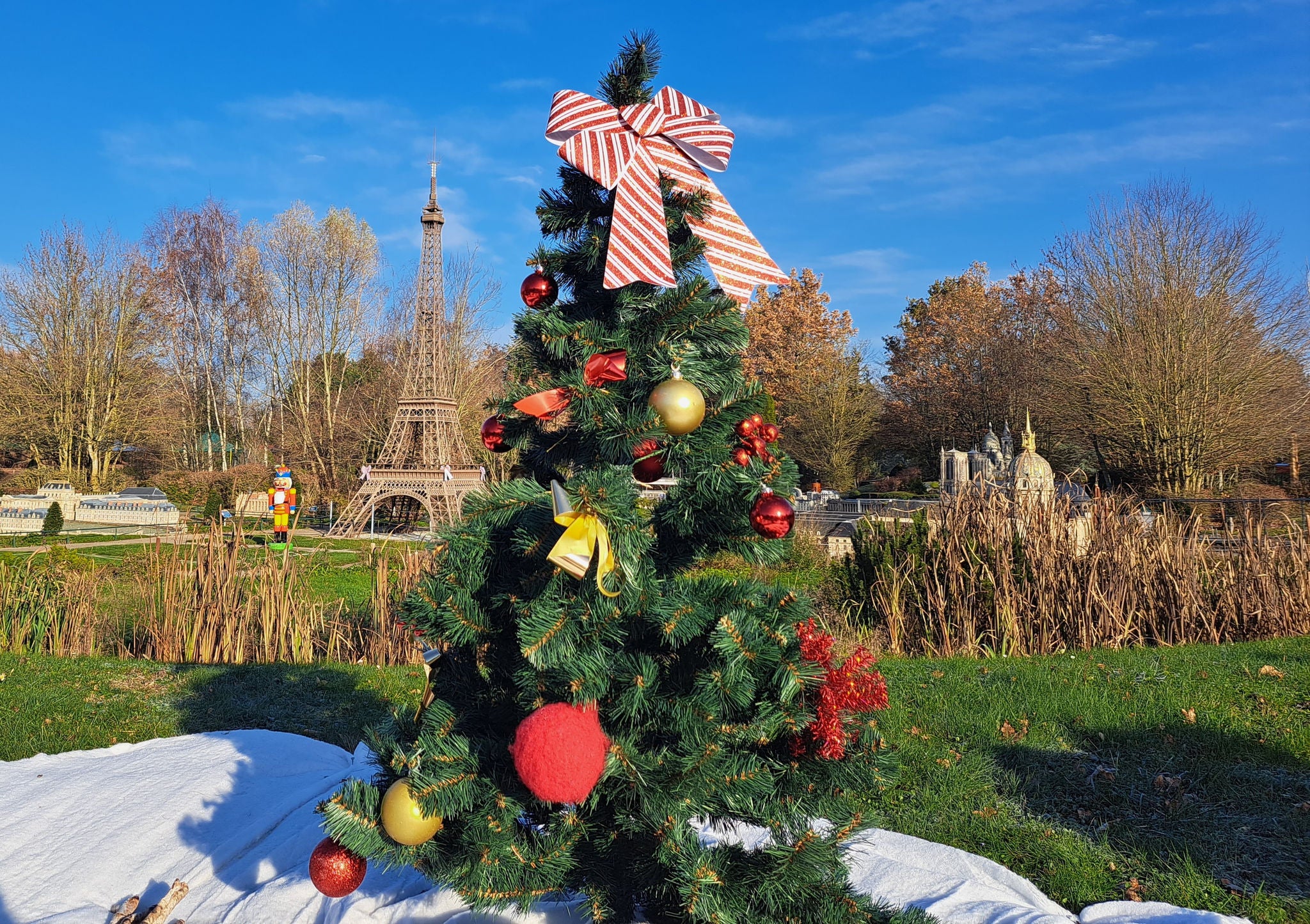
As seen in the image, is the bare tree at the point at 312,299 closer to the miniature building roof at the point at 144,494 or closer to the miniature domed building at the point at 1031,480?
the miniature building roof at the point at 144,494

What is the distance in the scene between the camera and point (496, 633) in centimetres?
227

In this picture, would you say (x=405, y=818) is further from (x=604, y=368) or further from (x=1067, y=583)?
(x=1067, y=583)

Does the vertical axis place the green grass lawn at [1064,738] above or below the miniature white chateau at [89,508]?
below

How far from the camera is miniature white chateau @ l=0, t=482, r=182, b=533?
2088 centimetres

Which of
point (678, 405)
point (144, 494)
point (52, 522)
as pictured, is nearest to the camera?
point (678, 405)

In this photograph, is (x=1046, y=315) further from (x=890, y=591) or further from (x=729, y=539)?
(x=729, y=539)

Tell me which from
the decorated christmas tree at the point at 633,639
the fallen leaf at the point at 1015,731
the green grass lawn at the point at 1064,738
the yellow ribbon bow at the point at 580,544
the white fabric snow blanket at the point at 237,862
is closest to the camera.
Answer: the yellow ribbon bow at the point at 580,544

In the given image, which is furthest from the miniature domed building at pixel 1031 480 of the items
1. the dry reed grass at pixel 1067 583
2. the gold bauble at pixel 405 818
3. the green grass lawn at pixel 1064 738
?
the gold bauble at pixel 405 818

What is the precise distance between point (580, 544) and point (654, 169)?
110 cm

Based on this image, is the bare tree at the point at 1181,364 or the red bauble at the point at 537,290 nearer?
the red bauble at the point at 537,290

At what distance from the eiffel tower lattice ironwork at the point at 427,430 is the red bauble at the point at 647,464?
21.5 m

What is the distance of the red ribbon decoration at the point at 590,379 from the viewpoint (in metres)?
2.09

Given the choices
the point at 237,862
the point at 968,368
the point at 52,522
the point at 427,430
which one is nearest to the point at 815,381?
the point at 968,368

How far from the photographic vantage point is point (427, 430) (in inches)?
952
